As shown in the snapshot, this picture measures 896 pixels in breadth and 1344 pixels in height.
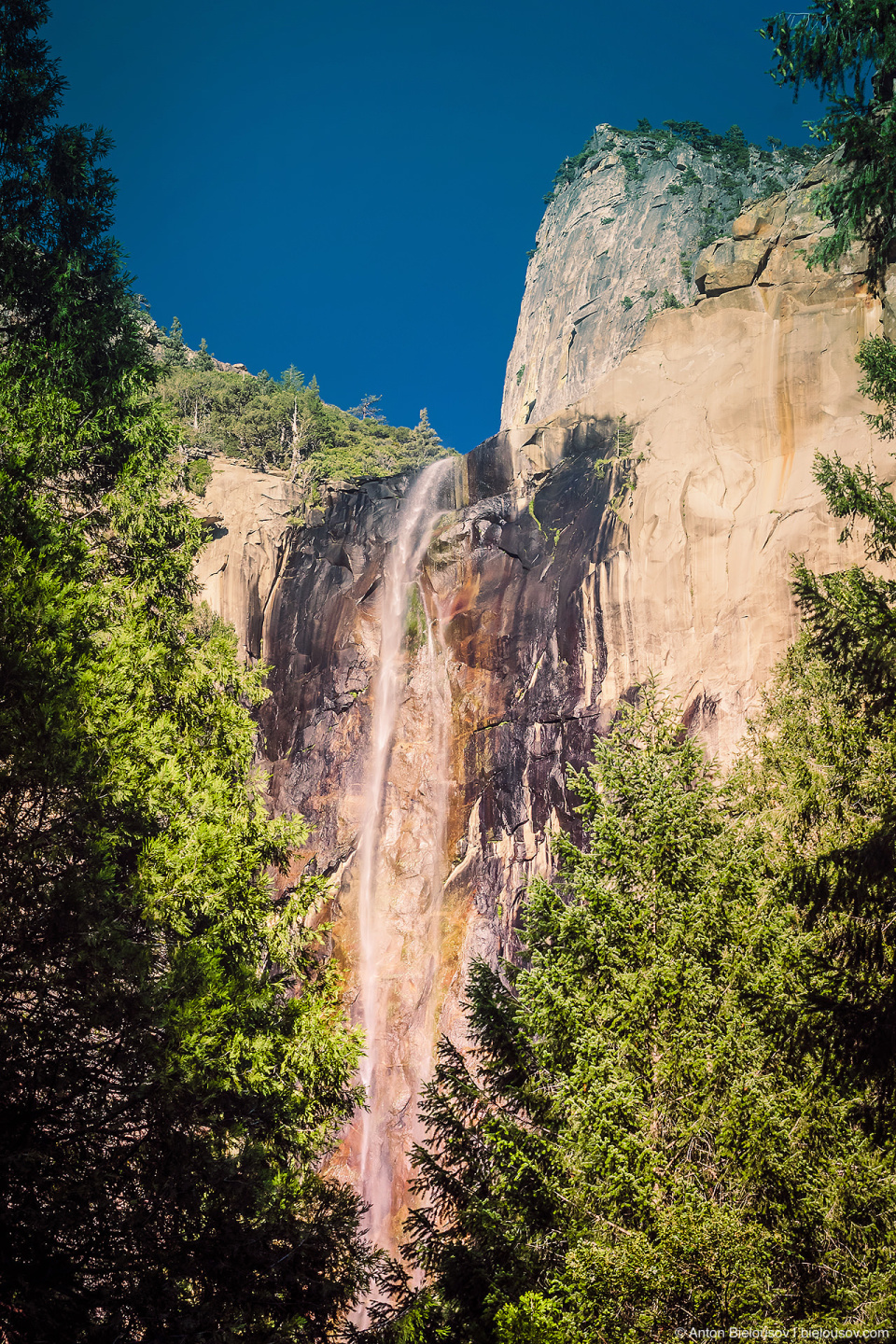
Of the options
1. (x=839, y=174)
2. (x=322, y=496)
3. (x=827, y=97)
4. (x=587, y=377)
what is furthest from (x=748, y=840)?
(x=587, y=377)

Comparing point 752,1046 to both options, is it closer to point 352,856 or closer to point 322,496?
point 352,856

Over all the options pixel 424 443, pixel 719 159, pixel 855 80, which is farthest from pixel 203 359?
pixel 855 80

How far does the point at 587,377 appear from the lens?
167 feet

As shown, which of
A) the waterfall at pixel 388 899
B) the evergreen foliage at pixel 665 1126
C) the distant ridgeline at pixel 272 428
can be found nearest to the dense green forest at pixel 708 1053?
the evergreen foliage at pixel 665 1126

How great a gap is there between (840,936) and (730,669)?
9461mm

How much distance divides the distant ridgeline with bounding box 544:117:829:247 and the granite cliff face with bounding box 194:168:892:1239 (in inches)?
1169

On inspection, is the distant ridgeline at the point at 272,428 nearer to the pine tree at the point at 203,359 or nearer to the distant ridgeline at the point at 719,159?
the pine tree at the point at 203,359

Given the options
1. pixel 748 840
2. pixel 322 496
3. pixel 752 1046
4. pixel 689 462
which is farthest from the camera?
pixel 322 496

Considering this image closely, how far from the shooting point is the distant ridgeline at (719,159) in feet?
161

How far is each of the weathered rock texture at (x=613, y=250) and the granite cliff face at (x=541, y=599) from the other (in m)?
27.6

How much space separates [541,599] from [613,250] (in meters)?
42.6

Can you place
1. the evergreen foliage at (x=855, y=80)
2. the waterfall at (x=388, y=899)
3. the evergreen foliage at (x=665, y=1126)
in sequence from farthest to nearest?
the waterfall at (x=388, y=899), the evergreen foliage at (x=855, y=80), the evergreen foliage at (x=665, y=1126)

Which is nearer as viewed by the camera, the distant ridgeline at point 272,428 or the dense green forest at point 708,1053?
the dense green forest at point 708,1053

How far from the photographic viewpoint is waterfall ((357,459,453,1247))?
19797mm
